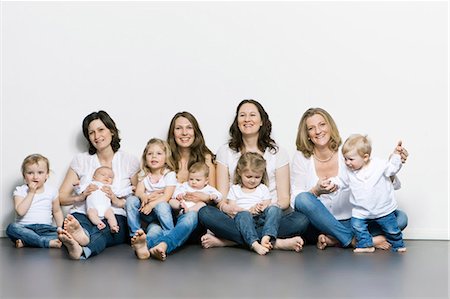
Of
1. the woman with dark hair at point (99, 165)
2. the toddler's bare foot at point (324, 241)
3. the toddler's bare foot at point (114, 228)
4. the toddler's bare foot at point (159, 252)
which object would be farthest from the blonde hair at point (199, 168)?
the toddler's bare foot at point (324, 241)

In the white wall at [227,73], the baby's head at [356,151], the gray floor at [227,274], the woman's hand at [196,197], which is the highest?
the white wall at [227,73]

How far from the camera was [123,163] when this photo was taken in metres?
4.70

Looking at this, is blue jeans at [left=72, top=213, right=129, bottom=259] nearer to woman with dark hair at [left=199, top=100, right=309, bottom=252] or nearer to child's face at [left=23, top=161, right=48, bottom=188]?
child's face at [left=23, top=161, right=48, bottom=188]

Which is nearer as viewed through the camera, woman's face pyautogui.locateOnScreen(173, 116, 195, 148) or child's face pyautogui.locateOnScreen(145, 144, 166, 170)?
child's face pyautogui.locateOnScreen(145, 144, 166, 170)

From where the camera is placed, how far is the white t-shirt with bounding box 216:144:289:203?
15.1 feet

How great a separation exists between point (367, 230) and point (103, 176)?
1807mm

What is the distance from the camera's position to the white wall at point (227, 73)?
4.89m

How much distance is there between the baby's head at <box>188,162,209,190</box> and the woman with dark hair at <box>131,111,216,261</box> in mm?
62

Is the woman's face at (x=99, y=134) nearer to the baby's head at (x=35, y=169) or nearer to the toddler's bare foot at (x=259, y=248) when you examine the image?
the baby's head at (x=35, y=169)

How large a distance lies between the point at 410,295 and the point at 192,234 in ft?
5.81

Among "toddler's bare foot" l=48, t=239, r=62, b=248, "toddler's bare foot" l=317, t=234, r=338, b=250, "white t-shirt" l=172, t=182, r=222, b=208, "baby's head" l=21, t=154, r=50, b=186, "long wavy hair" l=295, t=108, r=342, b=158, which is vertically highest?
"long wavy hair" l=295, t=108, r=342, b=158

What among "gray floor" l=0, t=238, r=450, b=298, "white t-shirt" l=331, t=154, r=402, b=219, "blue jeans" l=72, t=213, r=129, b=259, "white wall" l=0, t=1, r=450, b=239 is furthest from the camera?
"white wall" l=0, t=1, r=450, b=239

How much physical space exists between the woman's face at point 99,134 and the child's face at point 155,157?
0.39 metres

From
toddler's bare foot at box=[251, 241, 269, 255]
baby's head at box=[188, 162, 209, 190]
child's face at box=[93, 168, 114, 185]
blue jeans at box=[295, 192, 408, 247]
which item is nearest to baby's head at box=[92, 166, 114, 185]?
child's face at box=[93, 168, 114, 185]
